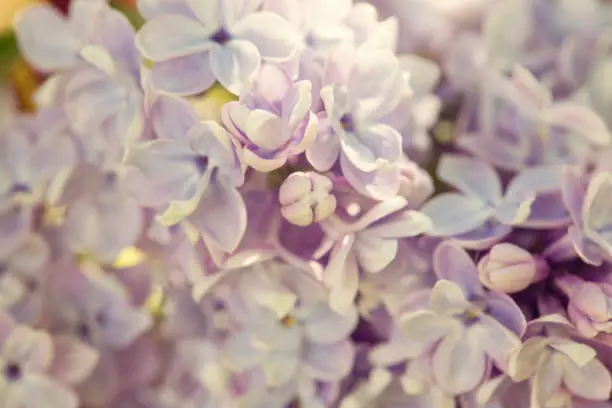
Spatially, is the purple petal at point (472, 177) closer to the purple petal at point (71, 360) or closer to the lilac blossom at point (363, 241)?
the lilac blossom at point (363, 241)

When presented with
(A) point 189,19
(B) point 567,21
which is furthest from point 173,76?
(B) point 567,21

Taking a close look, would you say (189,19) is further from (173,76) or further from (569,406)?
(569,406)

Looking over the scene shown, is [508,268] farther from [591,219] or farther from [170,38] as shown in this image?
[170,38]

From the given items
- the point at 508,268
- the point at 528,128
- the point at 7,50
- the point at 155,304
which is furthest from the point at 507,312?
the point at 7,50

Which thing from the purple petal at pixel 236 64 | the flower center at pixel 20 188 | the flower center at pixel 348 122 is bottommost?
the flower center at pixel 20 188

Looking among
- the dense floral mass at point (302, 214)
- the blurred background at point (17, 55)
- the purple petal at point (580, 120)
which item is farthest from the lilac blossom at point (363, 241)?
the blurred background at point (17, 55)

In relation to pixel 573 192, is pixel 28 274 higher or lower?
lower

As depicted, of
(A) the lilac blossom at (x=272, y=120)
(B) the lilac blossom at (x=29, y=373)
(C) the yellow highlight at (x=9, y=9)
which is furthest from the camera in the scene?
(C) the yellow highlight at (x=9, y=9)
